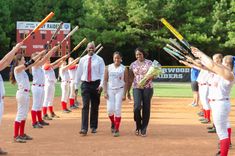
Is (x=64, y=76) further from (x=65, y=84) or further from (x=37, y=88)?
(x=37, y=88)

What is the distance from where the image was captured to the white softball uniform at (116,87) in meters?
11.5

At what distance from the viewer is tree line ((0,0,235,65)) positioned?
152ft

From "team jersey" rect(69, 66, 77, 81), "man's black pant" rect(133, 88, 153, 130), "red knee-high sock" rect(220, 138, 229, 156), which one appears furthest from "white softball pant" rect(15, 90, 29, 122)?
"team jersey" rect(69, 66, 77, 81)

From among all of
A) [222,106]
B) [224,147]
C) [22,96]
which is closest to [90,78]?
[22,96]

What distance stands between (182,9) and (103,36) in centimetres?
897

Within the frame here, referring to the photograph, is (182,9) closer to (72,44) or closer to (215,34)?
(215,34)

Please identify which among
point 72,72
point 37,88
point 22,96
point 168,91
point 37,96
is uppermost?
point 72,72

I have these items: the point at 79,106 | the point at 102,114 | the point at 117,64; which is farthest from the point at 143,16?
the point at 117,64

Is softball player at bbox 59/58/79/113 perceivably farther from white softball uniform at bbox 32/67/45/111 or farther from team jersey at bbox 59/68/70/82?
white softball uniform at bbox 32/67/45/111

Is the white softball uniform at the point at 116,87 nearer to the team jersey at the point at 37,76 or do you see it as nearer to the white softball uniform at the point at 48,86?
the team jersey at the point at 37,76

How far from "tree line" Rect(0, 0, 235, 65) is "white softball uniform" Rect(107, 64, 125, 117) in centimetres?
3464

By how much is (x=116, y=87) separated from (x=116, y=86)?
3 centimetres

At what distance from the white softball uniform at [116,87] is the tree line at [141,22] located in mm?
34635

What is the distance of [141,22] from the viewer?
47.2 metres
